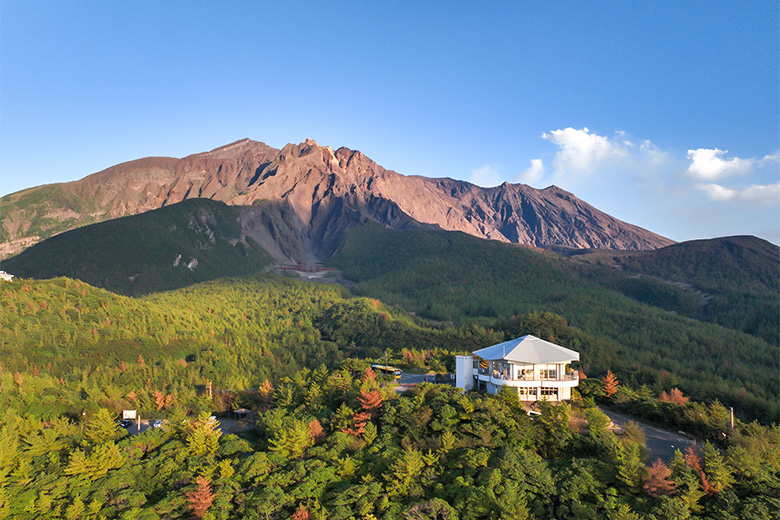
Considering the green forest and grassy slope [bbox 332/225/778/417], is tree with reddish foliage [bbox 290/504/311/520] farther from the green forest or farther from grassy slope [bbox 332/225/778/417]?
grassy slope [bbox 332/225/778/417]

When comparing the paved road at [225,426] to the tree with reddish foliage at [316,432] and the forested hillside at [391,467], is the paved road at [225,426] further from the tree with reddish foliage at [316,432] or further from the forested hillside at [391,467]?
the tree with reddish foliage at [316,432]

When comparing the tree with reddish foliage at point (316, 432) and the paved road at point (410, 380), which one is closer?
the tree with reddish foliage at point (316, 432)

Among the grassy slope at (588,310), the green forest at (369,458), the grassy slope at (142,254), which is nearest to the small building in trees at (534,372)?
the green forest at (369,458)

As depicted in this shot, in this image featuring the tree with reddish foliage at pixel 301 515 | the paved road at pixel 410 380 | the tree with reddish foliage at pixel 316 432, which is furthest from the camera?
the paved road at pixel 410 380

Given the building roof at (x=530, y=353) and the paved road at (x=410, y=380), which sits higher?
the building roof at (x=530, y=353)

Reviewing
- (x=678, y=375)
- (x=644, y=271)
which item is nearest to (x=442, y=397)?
(x=678, y=375)

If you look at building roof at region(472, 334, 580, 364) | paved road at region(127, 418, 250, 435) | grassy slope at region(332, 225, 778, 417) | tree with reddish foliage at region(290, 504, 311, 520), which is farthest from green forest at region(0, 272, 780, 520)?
grassy slope at region(332, 225, 778, 417)
